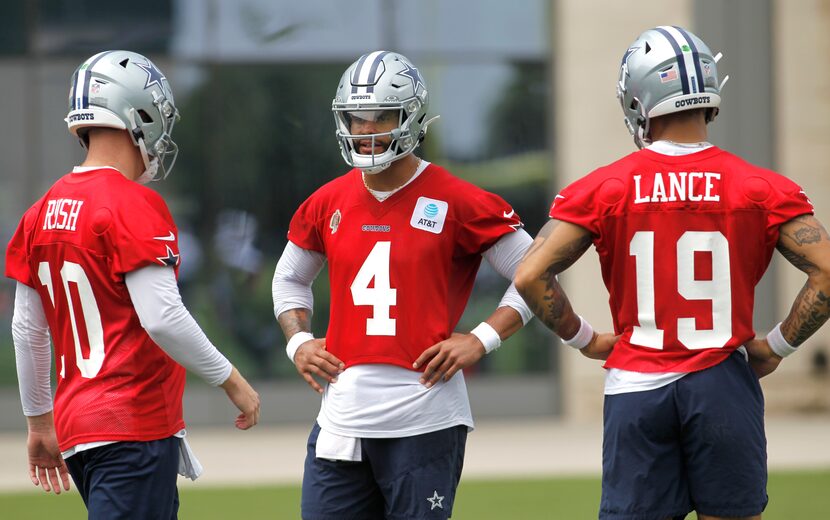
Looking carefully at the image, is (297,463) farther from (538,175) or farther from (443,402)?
(443,402)

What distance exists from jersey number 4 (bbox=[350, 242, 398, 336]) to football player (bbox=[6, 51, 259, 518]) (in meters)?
0.51

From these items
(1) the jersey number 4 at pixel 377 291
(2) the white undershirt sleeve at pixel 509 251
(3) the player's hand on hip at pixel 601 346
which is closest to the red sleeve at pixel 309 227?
(1) the jersey number 4 at pixel 377 291

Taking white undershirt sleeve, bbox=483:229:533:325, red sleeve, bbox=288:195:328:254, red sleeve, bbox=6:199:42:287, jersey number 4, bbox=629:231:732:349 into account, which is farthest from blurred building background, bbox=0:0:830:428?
jersey number 4, bbox=629:231:732:349

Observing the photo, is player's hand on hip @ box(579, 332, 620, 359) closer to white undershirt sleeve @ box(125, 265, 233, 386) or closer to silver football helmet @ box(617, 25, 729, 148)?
silver football helmet @ box(617, 25, 729, 148)

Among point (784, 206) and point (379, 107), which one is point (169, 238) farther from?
point (784, 206)

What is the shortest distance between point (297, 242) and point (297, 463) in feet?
19.9

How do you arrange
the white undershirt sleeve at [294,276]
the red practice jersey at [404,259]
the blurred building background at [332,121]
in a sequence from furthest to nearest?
the blurred building background at [332,121] < the white undershirt sleeve at [294,276] < the red practice jersey at [404,259]

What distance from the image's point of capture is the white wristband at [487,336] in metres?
4.59

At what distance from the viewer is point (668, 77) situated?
162 inches

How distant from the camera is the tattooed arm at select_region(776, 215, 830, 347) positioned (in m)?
4.02

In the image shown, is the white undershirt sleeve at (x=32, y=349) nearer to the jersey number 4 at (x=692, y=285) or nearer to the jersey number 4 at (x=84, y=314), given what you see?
the jersey number 4 at (x=84, y=314)

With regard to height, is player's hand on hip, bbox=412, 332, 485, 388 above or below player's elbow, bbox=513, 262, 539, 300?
below

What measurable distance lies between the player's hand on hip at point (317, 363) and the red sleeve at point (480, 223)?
0.63 metres

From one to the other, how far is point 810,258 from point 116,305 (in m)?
2.26
